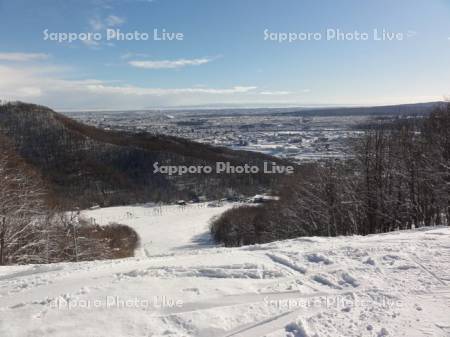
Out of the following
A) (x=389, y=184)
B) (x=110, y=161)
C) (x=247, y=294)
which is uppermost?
(x=247, y=294)

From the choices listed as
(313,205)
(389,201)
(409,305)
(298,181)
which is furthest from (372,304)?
(298,181)

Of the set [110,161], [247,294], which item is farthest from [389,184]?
[110,161]

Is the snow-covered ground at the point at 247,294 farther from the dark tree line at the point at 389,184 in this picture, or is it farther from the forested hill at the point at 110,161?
the forested hill at the point at 110,161

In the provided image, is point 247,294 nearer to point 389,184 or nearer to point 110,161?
point 389,184

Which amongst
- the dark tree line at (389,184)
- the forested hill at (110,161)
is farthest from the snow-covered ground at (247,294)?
the forested hill at (110,161)

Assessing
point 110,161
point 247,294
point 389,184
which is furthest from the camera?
point 110,161
